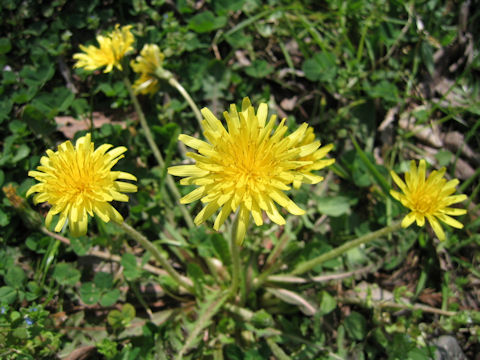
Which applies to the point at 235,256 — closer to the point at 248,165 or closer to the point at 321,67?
the point at 248,165

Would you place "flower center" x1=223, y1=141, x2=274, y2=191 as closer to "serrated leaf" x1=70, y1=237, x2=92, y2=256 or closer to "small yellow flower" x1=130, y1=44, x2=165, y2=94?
"serrated leaf" x1=70, y1=237, x2=92, y2=256

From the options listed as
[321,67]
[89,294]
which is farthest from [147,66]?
[89,294]

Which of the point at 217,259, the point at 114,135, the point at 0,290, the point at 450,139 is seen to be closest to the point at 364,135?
the point at 450,139

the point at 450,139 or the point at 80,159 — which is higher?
the point at 450,139

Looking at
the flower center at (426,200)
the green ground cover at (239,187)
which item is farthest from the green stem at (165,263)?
the flower center at (426,200)

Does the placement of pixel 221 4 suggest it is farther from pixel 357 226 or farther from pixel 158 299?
pixel 158 299

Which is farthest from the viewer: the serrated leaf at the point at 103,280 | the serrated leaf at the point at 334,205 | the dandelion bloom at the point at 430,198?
the serrated leaf at the point at 334,205

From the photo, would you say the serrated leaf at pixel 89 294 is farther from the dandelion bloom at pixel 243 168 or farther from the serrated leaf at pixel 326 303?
the serrated leaf at pixel 326 303
